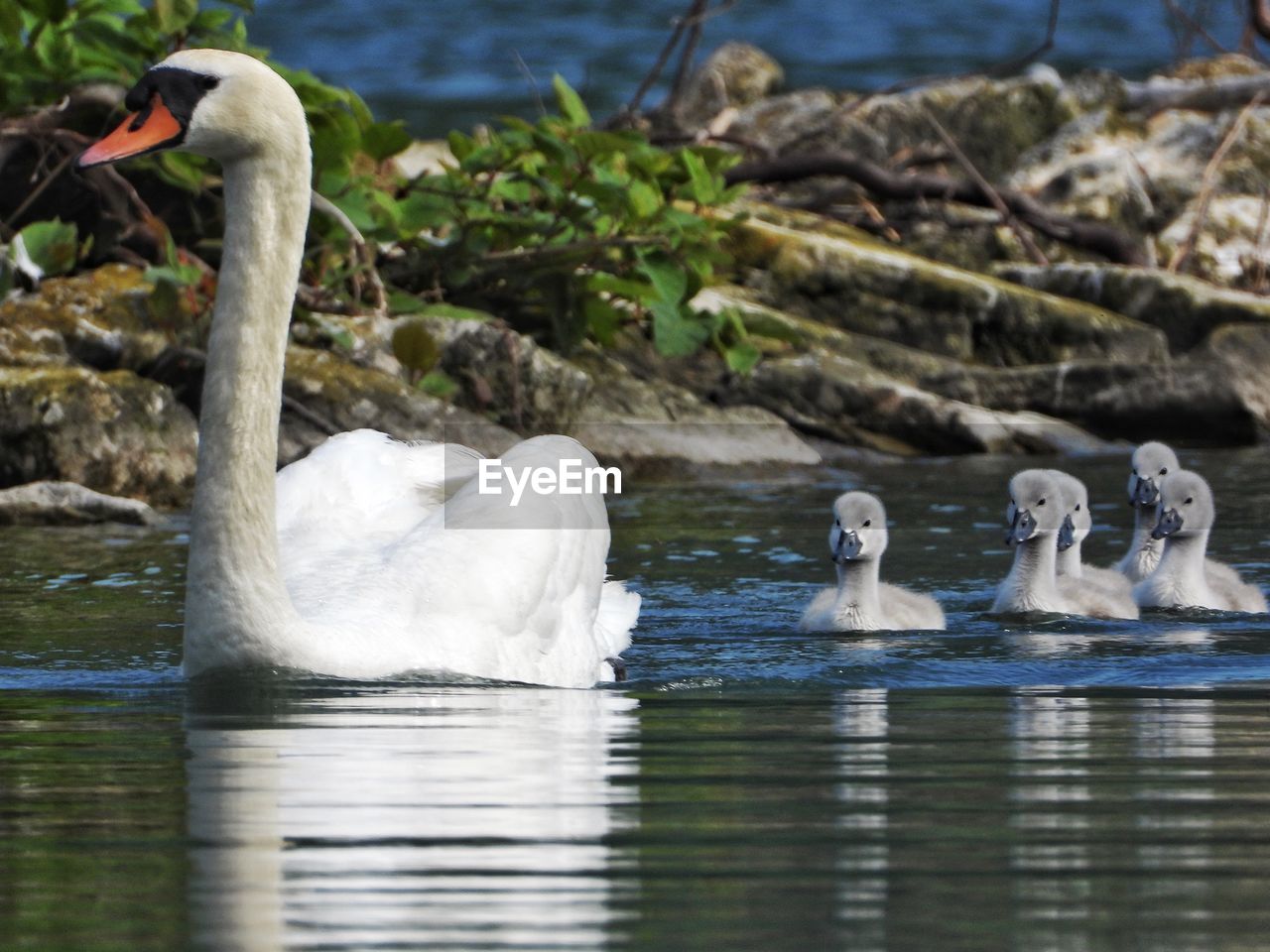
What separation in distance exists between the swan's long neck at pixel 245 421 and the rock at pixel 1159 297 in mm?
10175

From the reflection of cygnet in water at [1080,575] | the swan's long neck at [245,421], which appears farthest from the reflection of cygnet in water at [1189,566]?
the swan's long neck at [245,421]

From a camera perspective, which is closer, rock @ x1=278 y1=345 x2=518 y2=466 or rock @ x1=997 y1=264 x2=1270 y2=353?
rock @ x1=278 y1=345 x2=518 y2=466

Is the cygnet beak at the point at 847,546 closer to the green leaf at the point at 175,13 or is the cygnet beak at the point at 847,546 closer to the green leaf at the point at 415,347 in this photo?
the green leaf at the point at 415,347

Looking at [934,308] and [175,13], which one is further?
[934,308]

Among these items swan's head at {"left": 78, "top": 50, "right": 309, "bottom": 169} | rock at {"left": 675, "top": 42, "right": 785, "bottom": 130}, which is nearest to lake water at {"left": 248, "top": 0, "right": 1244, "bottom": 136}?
rock at {"left": 675, "top": 42, "right": 785, "bottom": 130}

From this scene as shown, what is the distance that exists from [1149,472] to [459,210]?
441cm

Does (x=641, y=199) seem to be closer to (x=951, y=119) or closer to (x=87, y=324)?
(x=87, y=324)

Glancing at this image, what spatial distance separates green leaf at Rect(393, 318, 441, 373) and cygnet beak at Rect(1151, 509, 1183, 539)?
165 inches

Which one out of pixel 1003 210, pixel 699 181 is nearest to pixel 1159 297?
pixel 1003 210

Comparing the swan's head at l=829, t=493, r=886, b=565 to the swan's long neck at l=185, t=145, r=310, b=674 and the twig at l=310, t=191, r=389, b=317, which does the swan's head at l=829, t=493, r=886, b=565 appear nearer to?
the swan's long neck at l=185, t=145, r=310, b=674

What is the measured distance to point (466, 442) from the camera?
35.4 ft

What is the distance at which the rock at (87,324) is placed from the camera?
10.5m

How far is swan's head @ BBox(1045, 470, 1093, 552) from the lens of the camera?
26.0 feet

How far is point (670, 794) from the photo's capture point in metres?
4.12
